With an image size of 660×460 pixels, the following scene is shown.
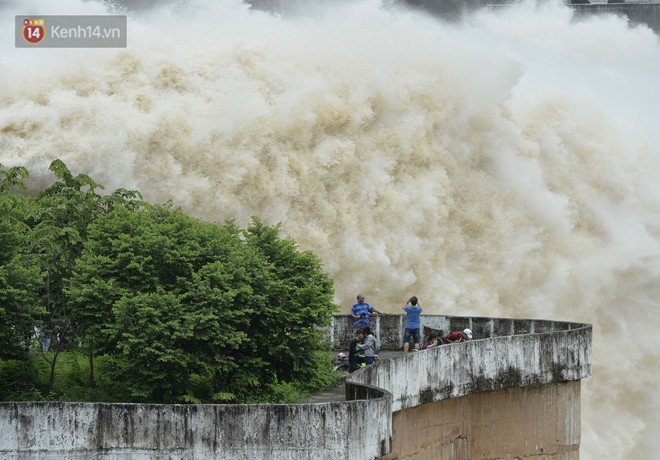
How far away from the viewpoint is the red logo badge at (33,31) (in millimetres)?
30420

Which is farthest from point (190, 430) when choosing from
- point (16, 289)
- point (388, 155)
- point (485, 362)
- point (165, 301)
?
point (388, 155)

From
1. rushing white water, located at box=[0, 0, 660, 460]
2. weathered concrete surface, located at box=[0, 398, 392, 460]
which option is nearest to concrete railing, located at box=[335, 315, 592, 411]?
weathered concrete surface, located at box=[0, 398, 392, 460]

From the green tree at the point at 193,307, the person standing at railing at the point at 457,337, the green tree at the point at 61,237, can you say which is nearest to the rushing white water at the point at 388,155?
the green tree at the point at 61,237

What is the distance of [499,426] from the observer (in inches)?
862

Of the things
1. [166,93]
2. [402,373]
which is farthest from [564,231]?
[402,373]

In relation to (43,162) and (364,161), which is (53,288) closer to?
(43,162)

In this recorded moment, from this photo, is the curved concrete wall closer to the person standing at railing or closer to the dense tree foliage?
the dense tree foliage

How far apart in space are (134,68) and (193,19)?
5109 mm

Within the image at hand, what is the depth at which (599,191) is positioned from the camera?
3438 cm

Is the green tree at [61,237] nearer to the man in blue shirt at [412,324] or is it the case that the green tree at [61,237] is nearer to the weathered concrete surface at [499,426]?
the man in blue shirt at [412,324]

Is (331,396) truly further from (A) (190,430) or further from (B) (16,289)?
(B) (16,289)

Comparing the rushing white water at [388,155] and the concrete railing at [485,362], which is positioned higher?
the rushing white water at [388,155]

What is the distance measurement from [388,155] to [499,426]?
34.3 feet

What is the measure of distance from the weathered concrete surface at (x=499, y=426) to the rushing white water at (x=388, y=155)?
7.90 m
